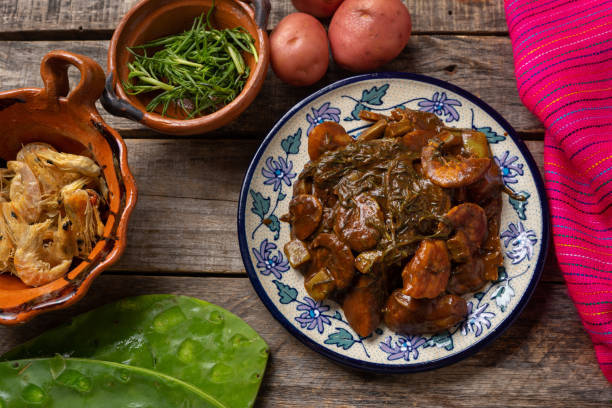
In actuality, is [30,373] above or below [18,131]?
below

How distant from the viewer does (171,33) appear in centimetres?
199

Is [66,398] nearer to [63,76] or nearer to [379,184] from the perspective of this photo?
[63,76]

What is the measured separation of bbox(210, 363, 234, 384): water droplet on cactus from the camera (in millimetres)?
1861

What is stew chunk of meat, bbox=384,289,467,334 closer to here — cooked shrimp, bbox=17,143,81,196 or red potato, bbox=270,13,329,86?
red potato, bbox=270,13,329,86

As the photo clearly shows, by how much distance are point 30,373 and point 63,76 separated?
1.07 meters

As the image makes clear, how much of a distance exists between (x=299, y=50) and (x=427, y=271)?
0.95 metres

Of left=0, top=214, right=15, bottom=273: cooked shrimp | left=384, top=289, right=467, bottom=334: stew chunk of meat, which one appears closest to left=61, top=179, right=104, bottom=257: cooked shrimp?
left=0, top=214, right=15, bottom=273: cooked shrimp

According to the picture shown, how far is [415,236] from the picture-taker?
65.9 inches

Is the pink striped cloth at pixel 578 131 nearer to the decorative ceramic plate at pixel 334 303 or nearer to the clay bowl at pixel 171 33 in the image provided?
the decorative ceramic plate at pixel 334 303

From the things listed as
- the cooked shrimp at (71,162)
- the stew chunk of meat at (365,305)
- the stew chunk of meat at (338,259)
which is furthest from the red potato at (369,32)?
the cooked shrimp at (71,162)

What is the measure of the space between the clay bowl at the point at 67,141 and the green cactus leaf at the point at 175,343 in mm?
328

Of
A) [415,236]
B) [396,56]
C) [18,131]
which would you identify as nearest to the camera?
[415,236]

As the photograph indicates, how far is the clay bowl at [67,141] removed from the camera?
1.59m

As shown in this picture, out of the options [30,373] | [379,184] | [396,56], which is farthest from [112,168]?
[396,56]
